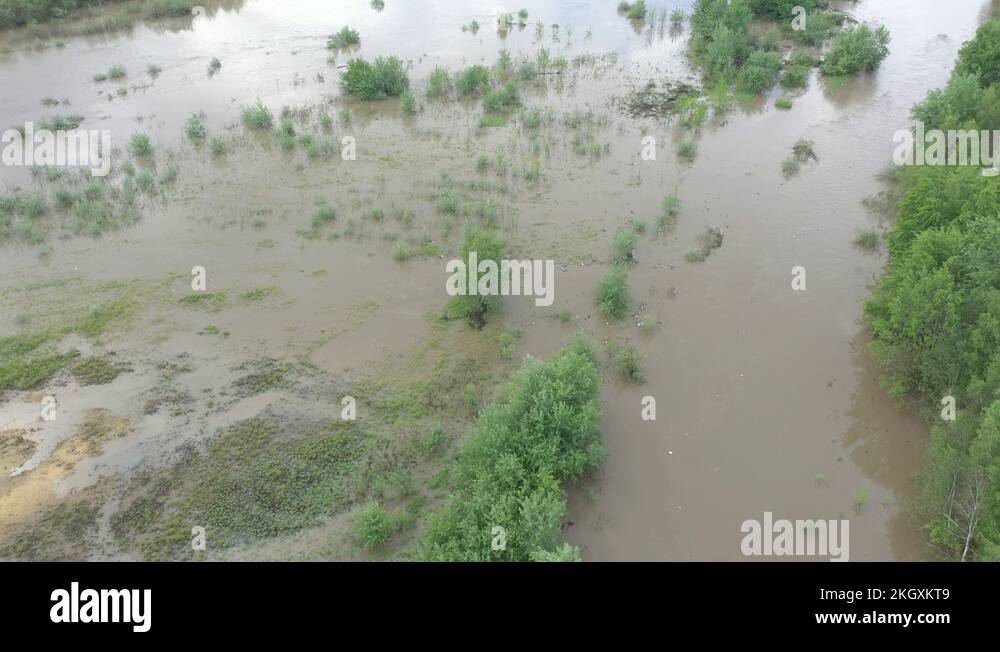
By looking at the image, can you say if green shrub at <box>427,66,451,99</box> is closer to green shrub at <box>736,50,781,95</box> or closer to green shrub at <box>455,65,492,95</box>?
green shrub at <box>455,65,492,95</box>

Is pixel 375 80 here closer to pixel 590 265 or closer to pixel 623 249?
pixel 590 265

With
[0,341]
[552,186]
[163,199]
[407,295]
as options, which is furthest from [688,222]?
[0,341]

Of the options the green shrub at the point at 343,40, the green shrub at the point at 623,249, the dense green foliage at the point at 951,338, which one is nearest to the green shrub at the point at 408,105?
the green shrub at the point at 343,40

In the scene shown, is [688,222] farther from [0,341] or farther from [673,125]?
[0,341]

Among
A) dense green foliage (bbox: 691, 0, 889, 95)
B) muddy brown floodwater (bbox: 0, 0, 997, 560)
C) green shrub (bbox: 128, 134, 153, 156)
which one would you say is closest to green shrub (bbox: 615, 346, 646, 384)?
muddy brown floodwater (bbox: 0, 0, 997, 560)

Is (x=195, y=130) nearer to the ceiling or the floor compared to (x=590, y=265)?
nearer to the ceiling

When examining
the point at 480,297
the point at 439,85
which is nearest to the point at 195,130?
the point at 439,85

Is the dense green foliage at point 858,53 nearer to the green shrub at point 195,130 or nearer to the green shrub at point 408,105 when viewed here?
the green shrub at point 408,105
